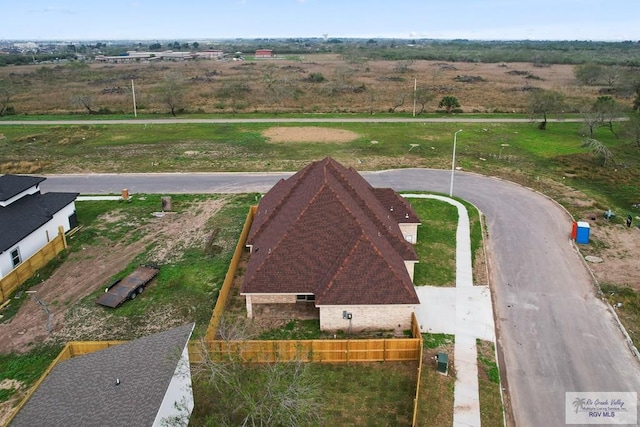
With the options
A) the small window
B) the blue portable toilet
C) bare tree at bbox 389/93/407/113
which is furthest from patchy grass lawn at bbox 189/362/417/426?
bare tree at bbox 389/93/407/113

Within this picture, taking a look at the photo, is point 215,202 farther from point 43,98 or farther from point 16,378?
point 43,98

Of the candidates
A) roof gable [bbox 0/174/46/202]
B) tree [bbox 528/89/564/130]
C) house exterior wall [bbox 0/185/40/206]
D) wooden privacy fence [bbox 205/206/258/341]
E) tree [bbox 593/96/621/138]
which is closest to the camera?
wooden privacy fence [bbox 205/206/258/341]

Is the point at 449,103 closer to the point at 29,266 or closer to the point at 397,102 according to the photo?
the point at 397,102

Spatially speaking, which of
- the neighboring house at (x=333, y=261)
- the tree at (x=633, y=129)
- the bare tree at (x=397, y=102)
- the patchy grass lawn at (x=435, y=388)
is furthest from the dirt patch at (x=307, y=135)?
the patchy grass lawn at (x=435, y=388)

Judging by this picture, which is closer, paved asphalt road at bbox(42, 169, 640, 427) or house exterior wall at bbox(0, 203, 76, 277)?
paved asphalt road at bbox(42, 169, 640, 427)

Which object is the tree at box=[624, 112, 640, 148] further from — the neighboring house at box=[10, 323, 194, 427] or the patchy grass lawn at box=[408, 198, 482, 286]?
the neighboring house at box=[10, 323, 194, 427]

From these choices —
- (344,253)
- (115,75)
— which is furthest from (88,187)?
(115,75)

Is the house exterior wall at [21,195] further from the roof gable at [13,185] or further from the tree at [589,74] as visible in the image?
the tree at [589,74]
